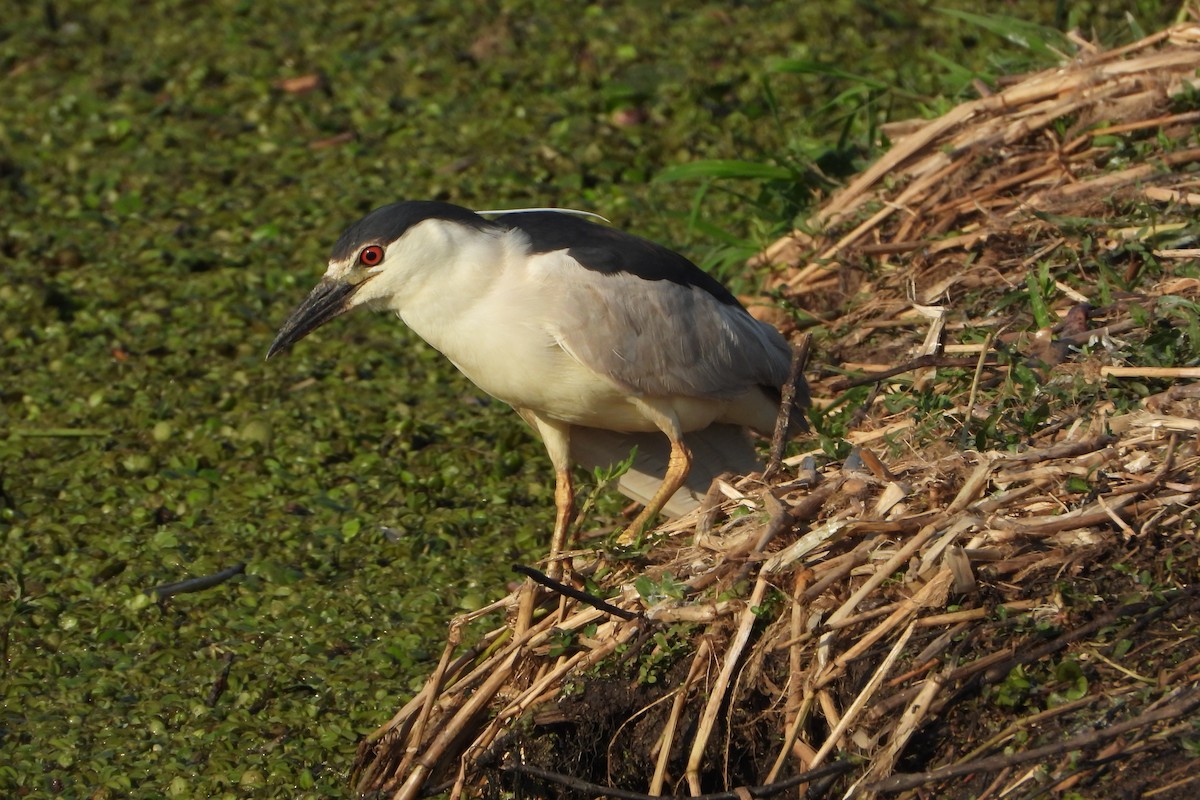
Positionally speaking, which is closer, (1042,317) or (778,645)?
(778,645)

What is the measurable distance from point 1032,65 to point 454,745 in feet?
12.4

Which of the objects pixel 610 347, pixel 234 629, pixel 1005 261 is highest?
pixel 610 347

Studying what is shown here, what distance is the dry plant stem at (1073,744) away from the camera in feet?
9.63

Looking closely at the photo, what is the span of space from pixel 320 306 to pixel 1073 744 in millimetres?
2316

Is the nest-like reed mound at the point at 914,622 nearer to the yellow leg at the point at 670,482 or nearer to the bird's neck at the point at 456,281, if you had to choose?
the yellow leg at the point at 670,482

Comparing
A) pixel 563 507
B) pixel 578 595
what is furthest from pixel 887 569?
pixel 563 507

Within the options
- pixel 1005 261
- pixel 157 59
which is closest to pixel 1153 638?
pixel 1005 261

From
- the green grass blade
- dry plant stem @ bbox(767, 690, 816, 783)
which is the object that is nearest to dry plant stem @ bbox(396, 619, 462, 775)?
dry plant stem @ bbox(767, 690, 816, 783)

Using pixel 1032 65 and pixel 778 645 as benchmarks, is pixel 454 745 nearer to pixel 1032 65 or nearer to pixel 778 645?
pixel 778 645

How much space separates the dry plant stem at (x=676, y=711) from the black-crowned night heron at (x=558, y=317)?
736mm

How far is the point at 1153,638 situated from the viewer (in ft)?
10.3

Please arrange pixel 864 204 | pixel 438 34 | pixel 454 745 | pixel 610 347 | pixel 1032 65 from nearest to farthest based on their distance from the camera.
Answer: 1. pixel 454 745
2. pixel 610 347
3. pixel 864 204
4. pixel 1032 65
5. pixel 438 34

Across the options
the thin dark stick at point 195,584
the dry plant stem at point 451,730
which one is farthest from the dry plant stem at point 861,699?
the thin dark stick at point 195,584

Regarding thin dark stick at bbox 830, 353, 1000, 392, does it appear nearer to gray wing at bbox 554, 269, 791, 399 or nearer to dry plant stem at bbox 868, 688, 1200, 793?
gray wing at bbox 554, 269, 791, 399
